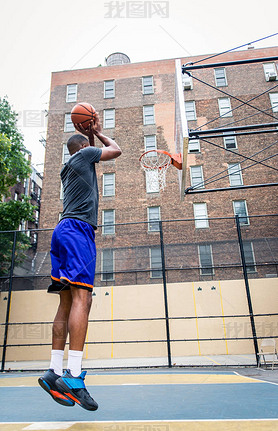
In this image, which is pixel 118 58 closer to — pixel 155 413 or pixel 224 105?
pixel 224 105

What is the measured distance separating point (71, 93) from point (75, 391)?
840 inches

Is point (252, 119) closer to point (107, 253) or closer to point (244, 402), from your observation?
point (107, 253)

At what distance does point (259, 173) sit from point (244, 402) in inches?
668

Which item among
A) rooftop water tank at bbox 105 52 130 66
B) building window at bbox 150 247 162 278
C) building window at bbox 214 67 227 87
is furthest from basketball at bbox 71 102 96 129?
rooftop water tank at bbox 105 52 130 66

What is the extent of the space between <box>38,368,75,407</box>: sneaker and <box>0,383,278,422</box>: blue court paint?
170mm

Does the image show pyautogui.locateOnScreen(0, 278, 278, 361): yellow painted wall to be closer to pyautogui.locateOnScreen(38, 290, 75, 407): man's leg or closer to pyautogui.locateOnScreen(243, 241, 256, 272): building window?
pyautogui.locateOnScreen(243, 241, 256, 272): building window

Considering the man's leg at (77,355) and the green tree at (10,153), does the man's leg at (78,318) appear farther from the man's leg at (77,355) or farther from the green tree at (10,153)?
the green tree at (10,153)

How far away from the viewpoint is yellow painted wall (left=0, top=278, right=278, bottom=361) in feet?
34.8

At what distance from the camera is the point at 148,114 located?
64.3ft

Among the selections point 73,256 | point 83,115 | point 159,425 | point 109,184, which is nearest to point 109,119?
point 109,184

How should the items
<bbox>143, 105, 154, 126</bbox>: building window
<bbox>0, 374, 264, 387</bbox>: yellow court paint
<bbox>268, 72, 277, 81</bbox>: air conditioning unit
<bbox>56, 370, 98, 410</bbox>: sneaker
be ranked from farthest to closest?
1. <bbox>143, 105, 154, 126</bbox>: building window
2. <bbox>268, 72, 277, 81</bbox>: air conditioning unit
3. <bbox>0, 374, 264, 387</bbox>: yellow court paint
4. <bbox>56, 370, 98, 410</bbox>: sneaker

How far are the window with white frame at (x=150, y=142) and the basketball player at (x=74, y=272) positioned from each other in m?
17.0

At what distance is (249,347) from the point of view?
34.1 ft

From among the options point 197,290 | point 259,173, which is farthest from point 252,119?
point 197,290
